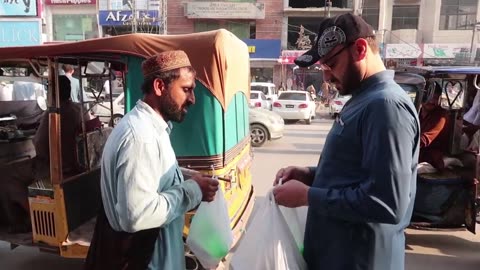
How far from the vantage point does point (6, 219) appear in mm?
4516

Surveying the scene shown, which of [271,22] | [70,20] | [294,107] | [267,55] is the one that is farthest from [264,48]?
[70,20]

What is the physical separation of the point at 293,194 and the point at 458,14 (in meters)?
34.2

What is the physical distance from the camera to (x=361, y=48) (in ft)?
5.20

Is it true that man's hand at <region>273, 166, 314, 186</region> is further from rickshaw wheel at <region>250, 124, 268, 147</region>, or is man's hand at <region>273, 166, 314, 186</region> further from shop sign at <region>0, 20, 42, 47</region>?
shop sign at <region>0, 20, 42, 47</region>

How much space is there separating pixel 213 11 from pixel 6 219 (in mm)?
29467

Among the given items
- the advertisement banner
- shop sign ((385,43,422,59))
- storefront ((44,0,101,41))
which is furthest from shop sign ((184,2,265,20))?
the advertisement banner

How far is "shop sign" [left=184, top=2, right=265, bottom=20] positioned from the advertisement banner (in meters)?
12.5

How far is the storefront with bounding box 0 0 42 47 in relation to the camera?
2183cm

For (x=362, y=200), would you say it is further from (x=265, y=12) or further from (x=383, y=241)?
(x=265, y=12)

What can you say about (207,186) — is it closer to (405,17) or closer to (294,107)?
(294,107)

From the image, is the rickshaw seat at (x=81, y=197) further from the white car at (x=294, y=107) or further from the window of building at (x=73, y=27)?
the window of building at (x=73, y=27)

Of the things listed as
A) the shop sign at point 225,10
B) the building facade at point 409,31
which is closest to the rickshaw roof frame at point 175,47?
the building facade at point 409,31

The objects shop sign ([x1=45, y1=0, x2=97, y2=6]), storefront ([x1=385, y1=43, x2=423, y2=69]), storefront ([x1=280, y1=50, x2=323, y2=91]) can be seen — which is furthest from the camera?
shop sign ([x1=45, y1=0, x2=97, y2=6])

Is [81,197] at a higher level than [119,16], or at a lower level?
lower
